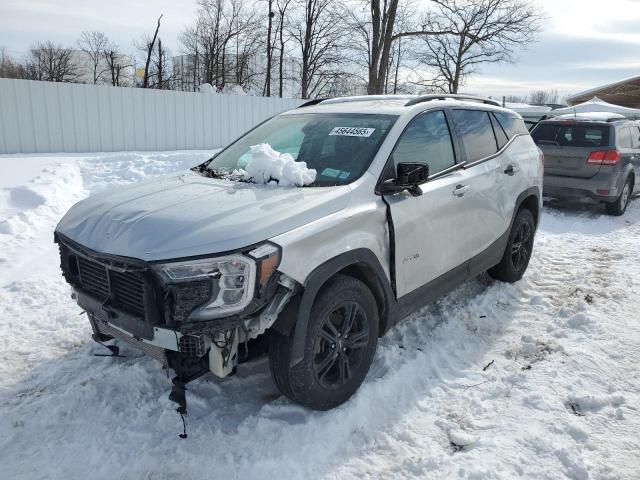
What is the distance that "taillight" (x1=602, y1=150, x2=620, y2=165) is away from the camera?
341 inches

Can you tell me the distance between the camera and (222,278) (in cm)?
243

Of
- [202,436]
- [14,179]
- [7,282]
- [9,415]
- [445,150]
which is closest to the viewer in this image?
[202,436]

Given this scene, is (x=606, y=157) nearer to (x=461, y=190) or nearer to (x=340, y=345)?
(x=461, y=190)

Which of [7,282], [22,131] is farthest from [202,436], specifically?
[22,131]

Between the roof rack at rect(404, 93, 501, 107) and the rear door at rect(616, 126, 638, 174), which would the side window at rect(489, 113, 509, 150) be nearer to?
the roof rack at rect(404, 93, 501, 107)

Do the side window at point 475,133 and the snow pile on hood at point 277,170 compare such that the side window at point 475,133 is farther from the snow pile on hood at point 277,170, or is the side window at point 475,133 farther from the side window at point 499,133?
the snow pile on hood at point 277,170

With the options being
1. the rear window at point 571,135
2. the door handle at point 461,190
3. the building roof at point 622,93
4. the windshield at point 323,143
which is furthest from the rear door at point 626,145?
the building roof at point 622,93

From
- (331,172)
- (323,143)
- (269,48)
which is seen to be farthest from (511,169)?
Result: (269,48)

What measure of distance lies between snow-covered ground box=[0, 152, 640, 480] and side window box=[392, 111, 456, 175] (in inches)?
53.8

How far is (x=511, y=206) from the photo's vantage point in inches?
190

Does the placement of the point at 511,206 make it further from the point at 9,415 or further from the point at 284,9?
the point at 284,9

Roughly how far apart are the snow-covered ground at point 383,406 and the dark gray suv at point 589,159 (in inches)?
176

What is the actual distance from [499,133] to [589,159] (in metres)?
4.85

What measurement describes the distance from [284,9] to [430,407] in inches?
1394
